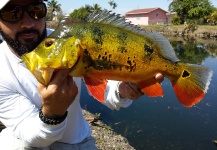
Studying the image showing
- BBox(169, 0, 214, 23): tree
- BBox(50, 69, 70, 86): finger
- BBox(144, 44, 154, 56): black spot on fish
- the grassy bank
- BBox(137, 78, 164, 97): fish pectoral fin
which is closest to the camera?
BBox(50, 69, 70, 86): finger

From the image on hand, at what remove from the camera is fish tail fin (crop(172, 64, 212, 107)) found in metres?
2.46

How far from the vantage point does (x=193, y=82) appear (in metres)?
2.47

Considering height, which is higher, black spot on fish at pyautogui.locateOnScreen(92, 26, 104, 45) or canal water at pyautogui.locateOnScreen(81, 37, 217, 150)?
black spot on fish at pyautogui.locateOnScreen(92, 26, 104, 45)

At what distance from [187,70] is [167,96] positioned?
1046 centimetres

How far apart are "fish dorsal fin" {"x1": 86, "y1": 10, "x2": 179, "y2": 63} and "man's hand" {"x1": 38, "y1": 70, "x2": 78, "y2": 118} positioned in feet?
1.65

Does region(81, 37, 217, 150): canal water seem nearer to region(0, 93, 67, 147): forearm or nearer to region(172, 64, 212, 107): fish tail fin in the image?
region(0, 93, 67, 147): forearm

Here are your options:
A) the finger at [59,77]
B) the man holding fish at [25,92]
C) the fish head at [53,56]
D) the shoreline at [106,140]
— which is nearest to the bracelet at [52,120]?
the man holding fish at [25,92]

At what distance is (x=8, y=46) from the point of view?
3479mm

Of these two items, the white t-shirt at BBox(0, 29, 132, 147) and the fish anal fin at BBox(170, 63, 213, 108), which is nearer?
the fish anal fin at BBox(170, 63, 213, 108)

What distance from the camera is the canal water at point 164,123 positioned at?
9.09 meters

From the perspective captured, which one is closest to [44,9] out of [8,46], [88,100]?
[8,46]

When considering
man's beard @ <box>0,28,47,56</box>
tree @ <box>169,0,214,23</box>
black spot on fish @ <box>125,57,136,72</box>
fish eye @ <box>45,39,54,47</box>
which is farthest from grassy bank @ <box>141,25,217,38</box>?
fish eye @ <box>45,39,54,47</box>

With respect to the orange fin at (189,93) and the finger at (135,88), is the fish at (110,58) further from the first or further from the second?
the finger at (135,88)

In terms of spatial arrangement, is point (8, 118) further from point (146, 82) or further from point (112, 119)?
point (112, 119)
